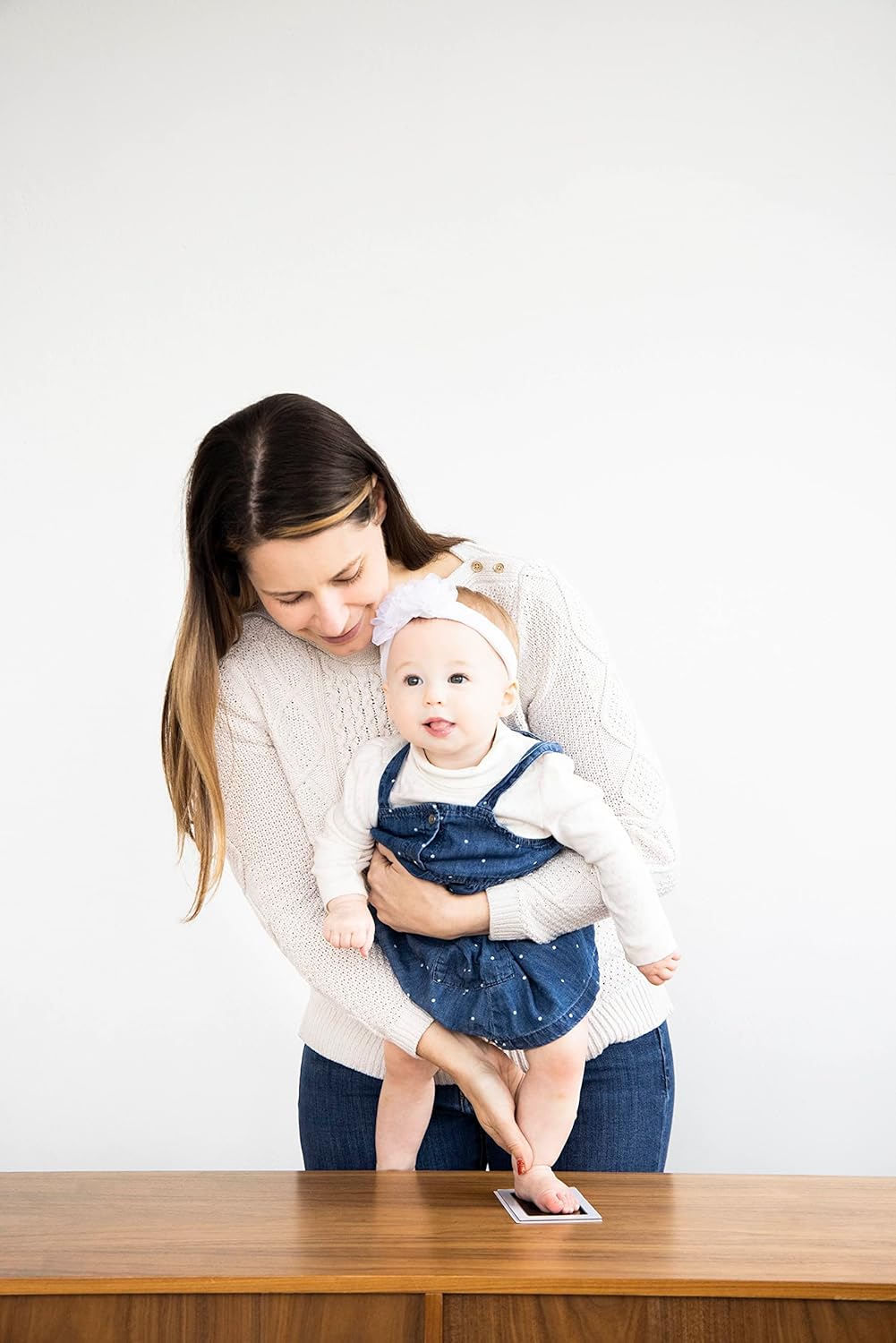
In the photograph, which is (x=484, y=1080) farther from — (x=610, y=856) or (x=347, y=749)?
(x=347, y=749)

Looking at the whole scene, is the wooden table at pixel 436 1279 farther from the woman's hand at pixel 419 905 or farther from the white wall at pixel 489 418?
the white wall at pixel 489 418

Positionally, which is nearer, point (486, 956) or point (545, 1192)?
point (545, 1192)

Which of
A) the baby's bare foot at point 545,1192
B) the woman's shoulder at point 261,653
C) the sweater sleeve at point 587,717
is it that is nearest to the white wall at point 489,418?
the woman's shoulder at point 261,653

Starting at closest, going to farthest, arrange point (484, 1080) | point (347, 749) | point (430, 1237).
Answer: point (430, 1237) < point (484, 1080) < point (347, 749)

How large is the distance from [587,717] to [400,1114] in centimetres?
58

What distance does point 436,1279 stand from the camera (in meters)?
1.18

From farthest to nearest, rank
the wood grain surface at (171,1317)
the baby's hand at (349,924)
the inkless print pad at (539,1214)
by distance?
1. the baby's hand at (349,924)
2. the inkless print pad at (539,1214)
3. the wood grain surface at (171,1317)

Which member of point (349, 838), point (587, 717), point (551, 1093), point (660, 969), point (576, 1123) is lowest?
point (576, 1123)

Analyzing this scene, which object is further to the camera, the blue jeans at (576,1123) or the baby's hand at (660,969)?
the blue jeans at (576,1123)

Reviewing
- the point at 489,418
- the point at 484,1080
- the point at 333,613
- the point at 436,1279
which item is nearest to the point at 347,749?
the point at 333,613

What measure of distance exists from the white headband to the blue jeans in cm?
60

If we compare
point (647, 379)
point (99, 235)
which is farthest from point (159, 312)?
point (647, 379)

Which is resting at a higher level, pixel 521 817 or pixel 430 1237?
pixel 521 817

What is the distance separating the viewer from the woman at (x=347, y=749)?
61.7 inches
